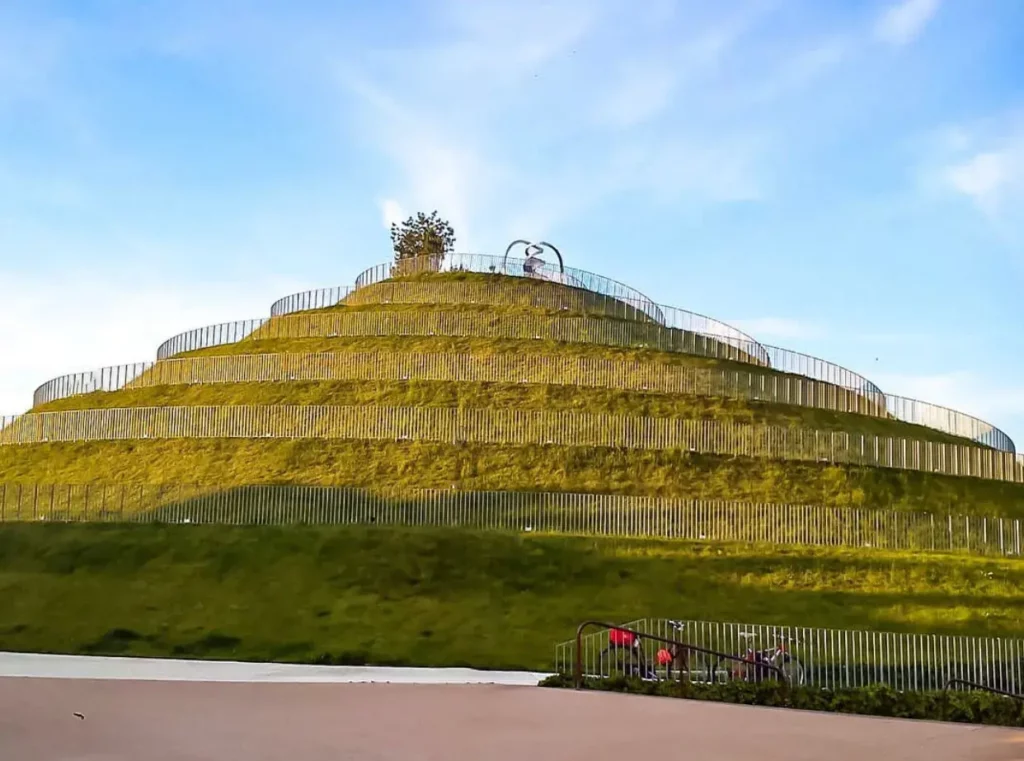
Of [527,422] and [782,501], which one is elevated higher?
[527,422]

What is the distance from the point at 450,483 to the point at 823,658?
1734 centimetres

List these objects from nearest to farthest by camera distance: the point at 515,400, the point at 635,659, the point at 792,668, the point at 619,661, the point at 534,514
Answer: the point at 792,668 < the point at 635,659 < the point at 619,661 < the point at 534,514 < the point at 515,400

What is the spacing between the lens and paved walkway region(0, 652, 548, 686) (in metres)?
17.4

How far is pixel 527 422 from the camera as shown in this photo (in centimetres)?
3912

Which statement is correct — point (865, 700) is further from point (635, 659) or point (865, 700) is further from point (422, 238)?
point (422, 238)

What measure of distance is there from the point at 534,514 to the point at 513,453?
16.2 ft

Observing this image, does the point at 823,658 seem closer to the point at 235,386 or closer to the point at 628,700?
the point at 628,700

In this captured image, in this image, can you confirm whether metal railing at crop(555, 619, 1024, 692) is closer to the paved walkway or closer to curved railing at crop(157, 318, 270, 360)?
the paved walkway

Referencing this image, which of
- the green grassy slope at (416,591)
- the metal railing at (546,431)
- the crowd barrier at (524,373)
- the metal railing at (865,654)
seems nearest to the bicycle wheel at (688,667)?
the metal railing at (865,654)

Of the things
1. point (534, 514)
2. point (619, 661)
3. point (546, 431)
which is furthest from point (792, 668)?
point (546, 431)

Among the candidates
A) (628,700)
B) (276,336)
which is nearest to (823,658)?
(628,700)

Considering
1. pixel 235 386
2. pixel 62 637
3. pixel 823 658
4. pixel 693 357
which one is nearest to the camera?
pixel 823 658

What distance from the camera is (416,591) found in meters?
26.6

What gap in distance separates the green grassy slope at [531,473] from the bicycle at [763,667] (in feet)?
52.8
